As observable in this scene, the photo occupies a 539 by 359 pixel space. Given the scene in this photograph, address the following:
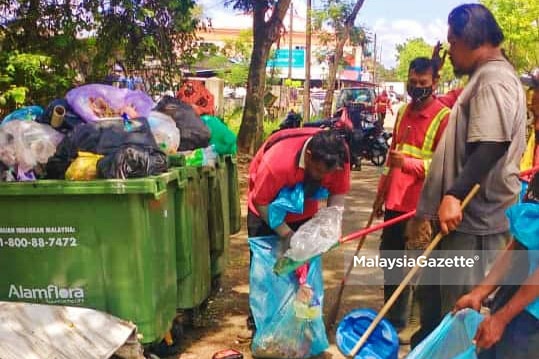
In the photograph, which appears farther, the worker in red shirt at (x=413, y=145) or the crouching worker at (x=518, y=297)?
the worker in red shirt at (x=413, y=145)

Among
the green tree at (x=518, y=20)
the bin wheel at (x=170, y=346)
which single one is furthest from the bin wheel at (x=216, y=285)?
the green tree at (x=518, y=20)

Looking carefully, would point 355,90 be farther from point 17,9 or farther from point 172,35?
point 17,9

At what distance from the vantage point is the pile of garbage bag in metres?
3.34

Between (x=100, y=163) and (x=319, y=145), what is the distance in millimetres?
1137

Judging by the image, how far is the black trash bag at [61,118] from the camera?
3.74 metres

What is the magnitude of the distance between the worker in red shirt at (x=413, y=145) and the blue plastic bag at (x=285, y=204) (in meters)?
0.67

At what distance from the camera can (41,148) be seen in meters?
3.44

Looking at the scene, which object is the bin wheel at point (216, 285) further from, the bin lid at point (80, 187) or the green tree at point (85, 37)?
the green tree at point (85, 37)

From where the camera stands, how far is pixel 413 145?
400cm

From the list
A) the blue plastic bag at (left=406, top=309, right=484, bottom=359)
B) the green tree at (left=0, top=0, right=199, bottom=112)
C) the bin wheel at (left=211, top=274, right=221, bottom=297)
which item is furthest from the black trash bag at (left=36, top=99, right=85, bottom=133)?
the green tree at (left=0, top=0, right=199, bottom=112)

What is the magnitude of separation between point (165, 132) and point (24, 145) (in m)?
0.98

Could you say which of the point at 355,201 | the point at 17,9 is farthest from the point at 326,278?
the point at 17,9

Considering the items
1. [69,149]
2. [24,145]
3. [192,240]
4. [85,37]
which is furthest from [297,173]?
[85,37]

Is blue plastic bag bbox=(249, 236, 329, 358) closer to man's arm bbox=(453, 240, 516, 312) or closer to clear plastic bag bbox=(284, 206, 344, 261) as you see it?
clear plastic bag bbox=(284, 206, 344, 261)
